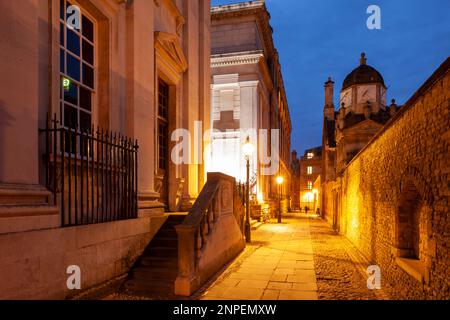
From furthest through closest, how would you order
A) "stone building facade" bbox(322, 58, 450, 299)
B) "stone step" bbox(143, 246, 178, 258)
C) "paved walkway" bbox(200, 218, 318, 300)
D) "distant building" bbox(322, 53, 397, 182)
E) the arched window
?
"distant building" bbox(322, 53, 397, 182) < "stone step" bbox(143, 246, 178, 258) < "paved walkway" bbox(200, 218, 318, 300) < the arched window < "stone building facade" bbox(322, 58, 450, 299)

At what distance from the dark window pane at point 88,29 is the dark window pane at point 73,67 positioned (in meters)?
0.76

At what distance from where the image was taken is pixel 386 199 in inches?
265

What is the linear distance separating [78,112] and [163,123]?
14.3 ft

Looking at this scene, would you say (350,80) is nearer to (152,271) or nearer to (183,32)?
(183,32)

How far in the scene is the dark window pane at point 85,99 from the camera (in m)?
6.16

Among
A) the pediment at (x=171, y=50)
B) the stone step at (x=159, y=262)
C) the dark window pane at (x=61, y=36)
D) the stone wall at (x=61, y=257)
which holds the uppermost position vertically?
the pediment at (x=171, y=50)

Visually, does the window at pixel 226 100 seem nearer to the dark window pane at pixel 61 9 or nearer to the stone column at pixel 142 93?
the stone column at pixel 142 93

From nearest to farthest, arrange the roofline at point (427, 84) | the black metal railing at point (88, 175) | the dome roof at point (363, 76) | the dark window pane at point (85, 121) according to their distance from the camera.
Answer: the roofline at point (427, 84)
the black metal railing at point (88, 175)
the dark window pane at point (85, 121)
the dome roof at point (363, 76)

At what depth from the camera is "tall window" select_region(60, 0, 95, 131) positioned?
5598 millimetres

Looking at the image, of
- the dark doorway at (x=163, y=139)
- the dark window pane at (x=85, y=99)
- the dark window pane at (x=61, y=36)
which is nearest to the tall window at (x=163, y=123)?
the dark doorway at (x=163, y=139)

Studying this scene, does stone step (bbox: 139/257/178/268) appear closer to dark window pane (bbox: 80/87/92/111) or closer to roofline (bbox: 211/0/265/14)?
dark window pane (bbox: 80/87/92/111)

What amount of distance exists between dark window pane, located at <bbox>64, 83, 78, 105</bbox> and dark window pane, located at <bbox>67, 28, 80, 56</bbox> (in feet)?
2.14

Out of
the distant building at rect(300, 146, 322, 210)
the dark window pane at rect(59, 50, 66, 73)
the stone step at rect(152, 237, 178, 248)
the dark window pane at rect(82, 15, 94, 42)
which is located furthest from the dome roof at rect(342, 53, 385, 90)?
the distant building at rect(300, 146, 322, 210)
